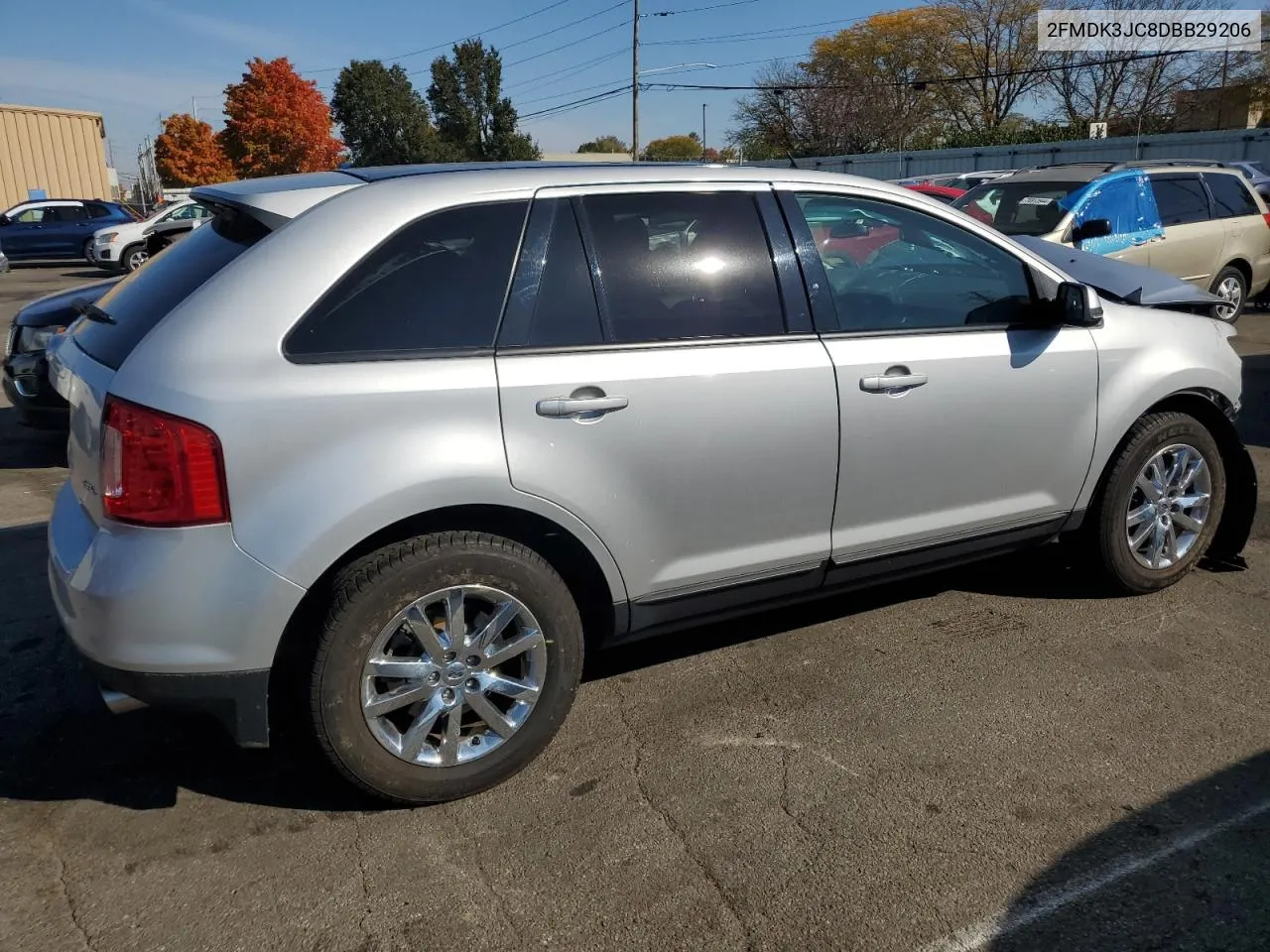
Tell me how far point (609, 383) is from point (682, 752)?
1.21 m

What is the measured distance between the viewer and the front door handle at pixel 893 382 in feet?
11.3

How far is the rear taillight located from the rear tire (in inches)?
423

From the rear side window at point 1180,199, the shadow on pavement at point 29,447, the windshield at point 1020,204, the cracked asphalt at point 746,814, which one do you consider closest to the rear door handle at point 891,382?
the cracked asphalt at point 746,814

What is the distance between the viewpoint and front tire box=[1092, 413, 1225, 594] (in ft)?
13.6

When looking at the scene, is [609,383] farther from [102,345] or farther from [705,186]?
[102,345]

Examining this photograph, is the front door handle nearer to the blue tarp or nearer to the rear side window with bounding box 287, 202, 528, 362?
the rear side window with bounding box 287, 202, 528, 362

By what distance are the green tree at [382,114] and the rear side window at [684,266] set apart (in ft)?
186

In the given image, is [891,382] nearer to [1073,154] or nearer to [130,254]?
[130,254]

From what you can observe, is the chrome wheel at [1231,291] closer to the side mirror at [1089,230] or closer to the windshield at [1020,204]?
the windshield at [1020,204]

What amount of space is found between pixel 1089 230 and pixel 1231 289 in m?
3.02

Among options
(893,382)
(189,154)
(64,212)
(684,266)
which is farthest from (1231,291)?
(189,154)

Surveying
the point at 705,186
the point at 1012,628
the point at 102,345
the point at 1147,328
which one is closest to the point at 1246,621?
the point at 1012,628

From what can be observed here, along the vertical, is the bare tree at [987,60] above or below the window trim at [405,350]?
above

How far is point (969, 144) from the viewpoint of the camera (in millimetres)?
41281
